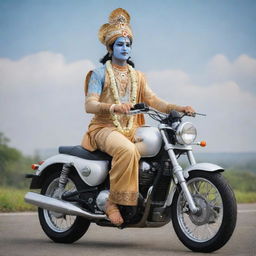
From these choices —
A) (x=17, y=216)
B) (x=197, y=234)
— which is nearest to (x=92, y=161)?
(x=197, y=234)

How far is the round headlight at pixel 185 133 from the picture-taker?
632 centimetres

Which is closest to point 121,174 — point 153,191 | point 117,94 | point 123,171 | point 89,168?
point 123,171

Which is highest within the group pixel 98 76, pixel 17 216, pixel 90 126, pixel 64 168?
pixel 98 76

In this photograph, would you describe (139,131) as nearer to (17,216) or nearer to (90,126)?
(90,126)

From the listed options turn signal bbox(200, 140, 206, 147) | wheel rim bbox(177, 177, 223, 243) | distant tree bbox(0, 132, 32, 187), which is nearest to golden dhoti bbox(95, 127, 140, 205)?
wheel rim bbox(177, 177, 223, 243)

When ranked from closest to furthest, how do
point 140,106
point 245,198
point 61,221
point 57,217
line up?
point 140,106 → point 57,217 → point 61,221 → point 245,198

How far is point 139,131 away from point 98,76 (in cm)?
81

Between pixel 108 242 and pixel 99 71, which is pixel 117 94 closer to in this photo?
pixel 99 71

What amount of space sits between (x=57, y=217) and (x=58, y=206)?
328 mm

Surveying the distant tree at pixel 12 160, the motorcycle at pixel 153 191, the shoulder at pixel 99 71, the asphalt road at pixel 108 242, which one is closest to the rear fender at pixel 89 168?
the motorcycle at pixel 153 191

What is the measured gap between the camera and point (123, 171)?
6.42 m

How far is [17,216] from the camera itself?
9.53m

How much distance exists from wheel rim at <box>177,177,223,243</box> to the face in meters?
1.62

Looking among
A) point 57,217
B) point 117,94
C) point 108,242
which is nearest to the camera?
point 117,94
